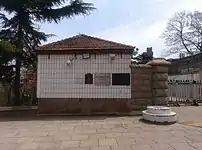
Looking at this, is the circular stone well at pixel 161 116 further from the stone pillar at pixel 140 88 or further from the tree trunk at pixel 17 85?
the tree trunk at pixel 17 85

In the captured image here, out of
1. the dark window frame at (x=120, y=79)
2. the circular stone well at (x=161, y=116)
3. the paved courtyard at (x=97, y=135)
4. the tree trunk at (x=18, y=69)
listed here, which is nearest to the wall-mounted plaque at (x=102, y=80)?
the dark window frame at (x=120, y=79)

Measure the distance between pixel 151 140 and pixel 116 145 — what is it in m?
1.13

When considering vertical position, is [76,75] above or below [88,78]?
above

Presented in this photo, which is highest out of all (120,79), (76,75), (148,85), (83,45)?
(83,45)

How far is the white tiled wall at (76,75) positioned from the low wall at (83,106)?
0.73ft

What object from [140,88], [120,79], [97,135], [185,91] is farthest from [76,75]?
[185,91]

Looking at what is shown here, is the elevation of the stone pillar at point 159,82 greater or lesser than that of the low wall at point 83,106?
greater

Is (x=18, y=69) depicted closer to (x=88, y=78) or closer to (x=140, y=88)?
(x=88, y=78)

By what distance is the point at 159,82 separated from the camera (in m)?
15.7

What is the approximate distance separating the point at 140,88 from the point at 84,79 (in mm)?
2543

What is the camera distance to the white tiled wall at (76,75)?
15.3 m

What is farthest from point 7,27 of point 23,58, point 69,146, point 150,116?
point 69,146

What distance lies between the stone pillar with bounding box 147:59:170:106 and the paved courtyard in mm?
1971

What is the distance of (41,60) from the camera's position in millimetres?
15633
